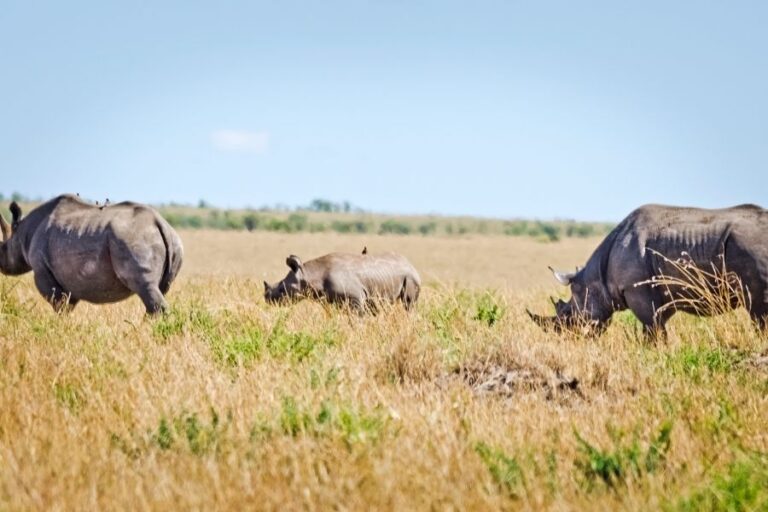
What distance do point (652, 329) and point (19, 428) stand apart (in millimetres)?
6497

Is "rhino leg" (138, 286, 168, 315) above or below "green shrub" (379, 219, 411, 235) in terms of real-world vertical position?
above

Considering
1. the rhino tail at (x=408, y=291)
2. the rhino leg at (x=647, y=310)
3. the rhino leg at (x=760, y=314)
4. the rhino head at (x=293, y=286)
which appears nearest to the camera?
the rhino leg at (x=760, y=314)

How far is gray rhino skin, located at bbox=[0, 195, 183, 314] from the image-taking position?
11031 mm

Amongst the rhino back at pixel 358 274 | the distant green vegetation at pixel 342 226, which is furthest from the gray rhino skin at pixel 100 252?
the distant green vegetation at pixel 342 226

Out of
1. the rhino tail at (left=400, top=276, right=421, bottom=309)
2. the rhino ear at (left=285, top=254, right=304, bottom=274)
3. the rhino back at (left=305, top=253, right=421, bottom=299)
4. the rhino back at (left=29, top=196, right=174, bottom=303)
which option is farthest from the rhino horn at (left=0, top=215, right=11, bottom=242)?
the rhino tail at (left=400, top=276, right=421, bottom=309)

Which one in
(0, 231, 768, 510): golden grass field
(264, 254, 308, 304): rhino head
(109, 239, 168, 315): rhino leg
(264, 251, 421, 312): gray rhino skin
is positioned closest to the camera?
(0, 231, 768, 510): golden grass field

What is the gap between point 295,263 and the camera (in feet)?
40.6

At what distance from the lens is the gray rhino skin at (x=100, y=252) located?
11.0 metres

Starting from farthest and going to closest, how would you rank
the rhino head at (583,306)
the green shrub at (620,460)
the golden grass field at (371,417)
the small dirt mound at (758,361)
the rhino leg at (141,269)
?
1. the rhino leg at (141,269)
2. the rhino head at (583,306)
3. the small dirt mound at (758,361)
4. the green shrub at (620,460)
5. the golden grass field at (371,417)

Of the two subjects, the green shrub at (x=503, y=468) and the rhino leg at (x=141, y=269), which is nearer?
the green shrub at (x=503, y=468)

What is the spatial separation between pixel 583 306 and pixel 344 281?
3.00m

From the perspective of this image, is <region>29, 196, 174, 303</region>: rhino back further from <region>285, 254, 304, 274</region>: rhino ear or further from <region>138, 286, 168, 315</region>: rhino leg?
<region>285, 254, 304, 274</region>: rhino ear

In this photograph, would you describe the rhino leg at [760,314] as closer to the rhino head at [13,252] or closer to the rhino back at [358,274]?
the rhino back at [358,274]

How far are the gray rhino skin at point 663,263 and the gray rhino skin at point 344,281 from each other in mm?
2377
